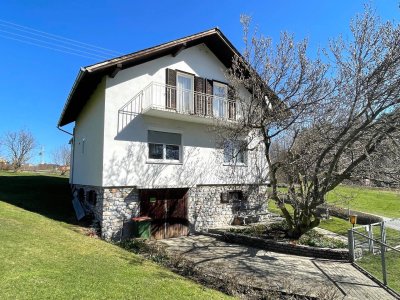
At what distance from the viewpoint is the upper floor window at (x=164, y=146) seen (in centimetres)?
1316

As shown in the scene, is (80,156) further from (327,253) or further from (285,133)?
(327,253)

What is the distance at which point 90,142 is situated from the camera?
45.5 feet

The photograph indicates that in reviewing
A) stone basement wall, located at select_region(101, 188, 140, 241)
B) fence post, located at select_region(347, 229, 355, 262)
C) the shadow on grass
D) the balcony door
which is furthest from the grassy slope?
the shadow on grass

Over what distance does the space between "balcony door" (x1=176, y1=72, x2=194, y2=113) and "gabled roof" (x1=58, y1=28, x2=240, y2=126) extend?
1.22 meters

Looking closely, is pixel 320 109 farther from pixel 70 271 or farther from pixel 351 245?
pixel 70 271

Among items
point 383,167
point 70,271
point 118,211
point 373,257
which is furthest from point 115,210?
point 383,167

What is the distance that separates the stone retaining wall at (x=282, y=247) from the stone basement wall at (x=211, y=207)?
1135mm

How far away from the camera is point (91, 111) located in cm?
1423

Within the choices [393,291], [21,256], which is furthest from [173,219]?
[393,291]

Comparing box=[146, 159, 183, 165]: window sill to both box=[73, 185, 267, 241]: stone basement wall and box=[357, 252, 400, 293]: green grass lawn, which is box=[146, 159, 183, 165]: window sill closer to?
box=[73, 185, 267, 241]: stone basement wall

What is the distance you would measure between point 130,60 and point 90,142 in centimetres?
424

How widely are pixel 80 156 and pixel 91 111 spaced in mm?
2782

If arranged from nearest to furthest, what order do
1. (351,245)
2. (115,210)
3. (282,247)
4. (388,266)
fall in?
(388,266)
(351,245)
(282,247)
(115,210)

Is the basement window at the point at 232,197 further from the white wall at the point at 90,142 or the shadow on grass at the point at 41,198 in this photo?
the shadow on grass at the point at 41,198
